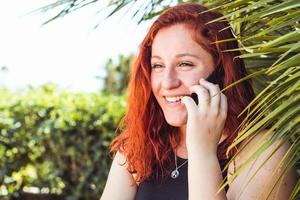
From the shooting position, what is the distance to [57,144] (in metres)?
5.09

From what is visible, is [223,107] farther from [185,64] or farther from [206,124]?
[185,64]

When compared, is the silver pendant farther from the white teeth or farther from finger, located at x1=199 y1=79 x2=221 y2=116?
finger, located at x1=199 y1=79 x2=221 y2=116

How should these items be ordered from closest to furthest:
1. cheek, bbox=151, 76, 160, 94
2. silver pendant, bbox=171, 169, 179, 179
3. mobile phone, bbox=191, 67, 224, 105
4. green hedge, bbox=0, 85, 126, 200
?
mobile phone, bbox=191, 67, 224, 105, cheek, bbox=151, 76, 160, 94, silver pendant, bbox=171, 169, 179, 179, green hedge, bbox=0, 85, 126, 200

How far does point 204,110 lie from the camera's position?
193cm

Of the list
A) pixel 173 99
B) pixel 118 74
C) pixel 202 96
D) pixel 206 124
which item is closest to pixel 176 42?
pixel 173 99

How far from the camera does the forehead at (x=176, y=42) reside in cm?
219

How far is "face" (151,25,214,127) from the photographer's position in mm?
2164

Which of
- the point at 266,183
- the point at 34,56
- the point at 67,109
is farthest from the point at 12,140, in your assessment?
the point at 34,56

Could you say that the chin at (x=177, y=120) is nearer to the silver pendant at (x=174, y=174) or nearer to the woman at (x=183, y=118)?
the woman at (x=183, y=118)

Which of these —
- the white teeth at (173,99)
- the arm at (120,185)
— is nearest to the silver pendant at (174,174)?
the arm at (120,185)

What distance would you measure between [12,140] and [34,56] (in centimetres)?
535

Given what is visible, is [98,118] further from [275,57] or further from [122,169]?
[275,57]

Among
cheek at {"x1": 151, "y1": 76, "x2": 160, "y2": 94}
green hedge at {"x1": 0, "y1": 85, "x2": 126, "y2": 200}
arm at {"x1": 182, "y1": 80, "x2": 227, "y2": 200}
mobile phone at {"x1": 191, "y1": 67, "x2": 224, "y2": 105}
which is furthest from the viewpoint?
green hedge at {"x1": 0, "y1": 85, "x2": 126, "y2": 200}

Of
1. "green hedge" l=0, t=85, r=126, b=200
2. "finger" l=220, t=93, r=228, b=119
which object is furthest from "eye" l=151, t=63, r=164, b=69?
"green hedge" l=0, t=85, r=126, b=200
